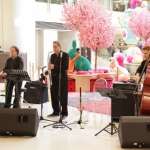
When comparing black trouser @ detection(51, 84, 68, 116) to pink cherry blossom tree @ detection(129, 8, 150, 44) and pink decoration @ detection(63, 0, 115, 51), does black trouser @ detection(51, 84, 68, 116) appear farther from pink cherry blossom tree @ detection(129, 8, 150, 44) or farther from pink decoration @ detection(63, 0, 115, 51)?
pink cherry blossom tree @ detection(129, 8, 150, 44)

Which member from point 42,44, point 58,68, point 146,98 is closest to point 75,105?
point 58,68

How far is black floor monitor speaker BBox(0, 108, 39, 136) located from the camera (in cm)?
493

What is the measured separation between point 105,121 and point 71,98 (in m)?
2.68

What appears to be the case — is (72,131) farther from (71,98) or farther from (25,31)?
(25,31)

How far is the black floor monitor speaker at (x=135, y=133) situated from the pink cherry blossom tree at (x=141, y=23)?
7877 millimetres

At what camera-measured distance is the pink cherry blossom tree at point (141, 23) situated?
38.9 feet

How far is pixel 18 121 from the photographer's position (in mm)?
4938

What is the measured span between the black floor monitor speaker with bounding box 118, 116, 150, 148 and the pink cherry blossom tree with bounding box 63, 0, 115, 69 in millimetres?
6437

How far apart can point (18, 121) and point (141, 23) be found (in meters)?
8.16

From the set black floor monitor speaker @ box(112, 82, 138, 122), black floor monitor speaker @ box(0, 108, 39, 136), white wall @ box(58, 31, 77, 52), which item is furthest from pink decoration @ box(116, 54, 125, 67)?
black floor monitor speaker @ box(0, 108, 39, 136)

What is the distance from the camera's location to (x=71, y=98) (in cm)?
878

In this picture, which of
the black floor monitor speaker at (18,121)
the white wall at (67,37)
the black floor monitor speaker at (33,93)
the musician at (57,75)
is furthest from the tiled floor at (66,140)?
the white wall at (67,37)

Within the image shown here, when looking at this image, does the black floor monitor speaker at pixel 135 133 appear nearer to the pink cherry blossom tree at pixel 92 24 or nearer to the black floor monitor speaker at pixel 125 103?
the black floor monitor speaker at pixel 125 103

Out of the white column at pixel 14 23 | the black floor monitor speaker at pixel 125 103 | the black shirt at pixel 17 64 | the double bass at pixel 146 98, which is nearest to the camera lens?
the double bass at pixel 146 98
